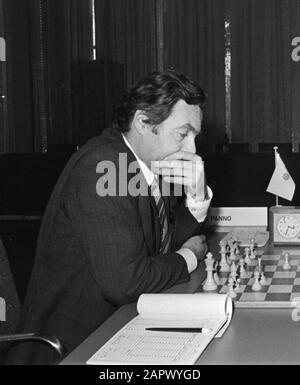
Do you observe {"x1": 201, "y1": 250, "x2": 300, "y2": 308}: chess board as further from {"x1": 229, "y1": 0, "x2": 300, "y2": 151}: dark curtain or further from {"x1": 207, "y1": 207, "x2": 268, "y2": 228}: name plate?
{"x1": 229, "y1": 0, "x2": 300, "y2": 151}: dark curtain

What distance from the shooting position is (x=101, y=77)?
31.0 feet

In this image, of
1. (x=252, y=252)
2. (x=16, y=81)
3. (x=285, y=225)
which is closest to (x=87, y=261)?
(x=252, y=252)

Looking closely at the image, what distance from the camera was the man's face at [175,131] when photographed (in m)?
2.24

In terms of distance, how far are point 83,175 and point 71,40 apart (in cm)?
757

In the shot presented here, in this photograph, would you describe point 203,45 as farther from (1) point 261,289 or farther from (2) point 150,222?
(1) point 261,289

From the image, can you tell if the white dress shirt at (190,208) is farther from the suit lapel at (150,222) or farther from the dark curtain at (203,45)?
the dark curtain at (203,45)

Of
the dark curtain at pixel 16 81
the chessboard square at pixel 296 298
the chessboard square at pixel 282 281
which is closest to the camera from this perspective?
the chessboard square at pixel 296 298

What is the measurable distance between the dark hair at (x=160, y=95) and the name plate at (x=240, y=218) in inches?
35.1

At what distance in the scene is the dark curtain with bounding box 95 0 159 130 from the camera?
9.39 metres

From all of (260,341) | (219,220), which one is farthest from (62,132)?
(260,341)

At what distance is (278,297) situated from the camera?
6.46 feet

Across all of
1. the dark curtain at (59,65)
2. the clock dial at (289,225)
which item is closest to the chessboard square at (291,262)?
the clock dial at (289,225)

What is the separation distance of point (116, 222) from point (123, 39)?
7.69 meters
